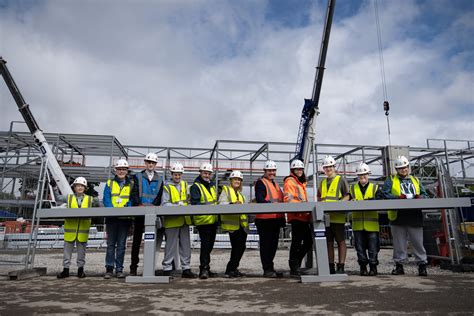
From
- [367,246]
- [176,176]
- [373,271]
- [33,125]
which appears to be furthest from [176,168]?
[33,125]

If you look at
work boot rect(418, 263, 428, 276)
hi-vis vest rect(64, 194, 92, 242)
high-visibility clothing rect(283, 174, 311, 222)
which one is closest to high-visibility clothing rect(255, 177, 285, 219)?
high-visibility clothing rect(283, 174, 311, 222)

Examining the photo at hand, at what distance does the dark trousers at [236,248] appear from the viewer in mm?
5109

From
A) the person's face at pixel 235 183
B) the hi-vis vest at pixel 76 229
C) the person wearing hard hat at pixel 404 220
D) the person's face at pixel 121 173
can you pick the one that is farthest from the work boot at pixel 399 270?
the hi-vis vest at pixel 76 229

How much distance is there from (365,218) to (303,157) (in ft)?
18.6

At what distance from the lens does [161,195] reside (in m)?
5.40

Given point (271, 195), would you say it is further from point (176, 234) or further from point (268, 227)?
point (176, 234)

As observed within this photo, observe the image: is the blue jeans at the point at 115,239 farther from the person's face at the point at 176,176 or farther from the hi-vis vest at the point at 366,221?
the hi-vis vest at the point at 366,221

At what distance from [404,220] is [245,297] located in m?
2.89

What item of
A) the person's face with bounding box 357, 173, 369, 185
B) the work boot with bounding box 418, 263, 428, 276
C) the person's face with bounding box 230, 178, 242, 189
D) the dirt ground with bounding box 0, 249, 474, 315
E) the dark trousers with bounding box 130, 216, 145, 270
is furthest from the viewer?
the person's face with bounding box 230, 178, 242, 189

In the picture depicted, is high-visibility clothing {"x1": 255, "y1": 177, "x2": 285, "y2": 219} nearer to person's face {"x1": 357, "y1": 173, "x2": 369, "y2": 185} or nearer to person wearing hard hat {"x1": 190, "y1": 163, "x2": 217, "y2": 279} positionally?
person wearing hard hat {"x1": 190, "y1": 163, "x2": 217, "y2": 279}

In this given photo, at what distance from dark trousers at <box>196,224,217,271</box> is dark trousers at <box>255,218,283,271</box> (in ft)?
2.37

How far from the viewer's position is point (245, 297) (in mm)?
3418

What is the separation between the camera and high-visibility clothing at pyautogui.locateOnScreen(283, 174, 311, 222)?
197 inches

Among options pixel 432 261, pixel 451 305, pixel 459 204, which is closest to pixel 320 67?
pixel 432 261
